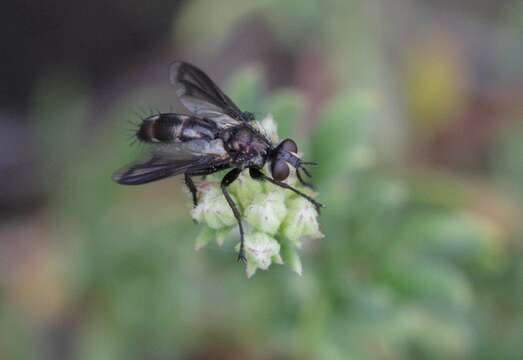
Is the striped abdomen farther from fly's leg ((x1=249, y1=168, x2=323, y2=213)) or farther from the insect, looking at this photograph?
fly's leg ((x1=249, y1=168, x2=323, y2=213))

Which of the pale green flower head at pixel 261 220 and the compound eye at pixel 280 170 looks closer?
the pale green flower head at pixel 261 220

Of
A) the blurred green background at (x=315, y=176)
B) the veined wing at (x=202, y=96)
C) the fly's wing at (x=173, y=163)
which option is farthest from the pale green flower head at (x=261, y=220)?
the blurred green background at (x=315, y=176)

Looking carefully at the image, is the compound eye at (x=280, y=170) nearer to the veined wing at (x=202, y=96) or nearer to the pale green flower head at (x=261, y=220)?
the pale green flower head at (x=261, y=220)

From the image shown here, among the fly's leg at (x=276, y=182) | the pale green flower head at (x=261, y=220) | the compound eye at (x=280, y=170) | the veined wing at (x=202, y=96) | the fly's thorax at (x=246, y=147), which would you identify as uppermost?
the veined wing at (x=202, y=96)

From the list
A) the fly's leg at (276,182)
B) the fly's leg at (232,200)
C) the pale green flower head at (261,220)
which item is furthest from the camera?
the fly's leg at (276,182)

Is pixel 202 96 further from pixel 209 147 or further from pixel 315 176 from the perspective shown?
pixel 315 176

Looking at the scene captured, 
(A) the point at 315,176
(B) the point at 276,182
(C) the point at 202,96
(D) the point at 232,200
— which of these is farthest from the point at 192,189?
(A) the point at 315,176

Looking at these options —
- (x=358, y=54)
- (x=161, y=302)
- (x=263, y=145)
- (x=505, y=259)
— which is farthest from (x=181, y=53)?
(x=263, y=145)

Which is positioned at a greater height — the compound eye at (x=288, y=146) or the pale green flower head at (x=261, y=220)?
the compound eye at (x=288, y=146)
